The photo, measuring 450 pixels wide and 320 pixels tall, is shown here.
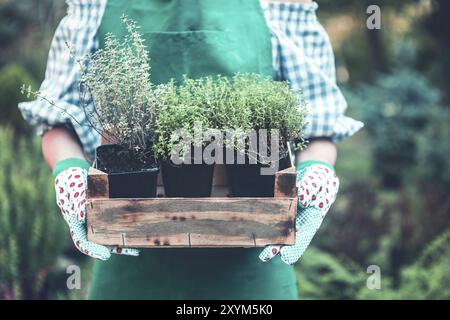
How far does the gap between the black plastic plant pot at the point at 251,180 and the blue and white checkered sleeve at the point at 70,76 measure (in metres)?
0.48

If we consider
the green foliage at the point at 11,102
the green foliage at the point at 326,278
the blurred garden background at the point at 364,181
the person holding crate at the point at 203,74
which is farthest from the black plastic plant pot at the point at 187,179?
the green foliage at the point at 11,102

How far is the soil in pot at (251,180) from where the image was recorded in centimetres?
145

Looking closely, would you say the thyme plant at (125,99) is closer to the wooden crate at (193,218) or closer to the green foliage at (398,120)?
the wooden crate at (193,218)

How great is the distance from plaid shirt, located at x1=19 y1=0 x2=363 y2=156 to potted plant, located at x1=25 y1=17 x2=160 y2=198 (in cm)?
27

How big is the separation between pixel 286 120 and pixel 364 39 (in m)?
9.41

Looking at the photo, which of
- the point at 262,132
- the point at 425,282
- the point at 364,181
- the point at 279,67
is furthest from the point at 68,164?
the point at 364,181

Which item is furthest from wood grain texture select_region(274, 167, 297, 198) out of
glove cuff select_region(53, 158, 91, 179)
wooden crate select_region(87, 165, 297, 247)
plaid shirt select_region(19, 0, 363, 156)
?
glove cuff select_region(53, 158, 91, 179)

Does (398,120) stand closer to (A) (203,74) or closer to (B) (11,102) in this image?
(B) (11,102)

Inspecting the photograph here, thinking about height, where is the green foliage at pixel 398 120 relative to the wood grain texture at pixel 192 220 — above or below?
above

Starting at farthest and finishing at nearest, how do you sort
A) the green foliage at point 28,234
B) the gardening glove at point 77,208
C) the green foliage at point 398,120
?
1. the green foliage at point 398,120
2. the green foliage at point 28,234
3. the gardening glove at point 77,208

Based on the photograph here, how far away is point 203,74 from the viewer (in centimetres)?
172

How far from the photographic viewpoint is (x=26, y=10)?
8.93 m
